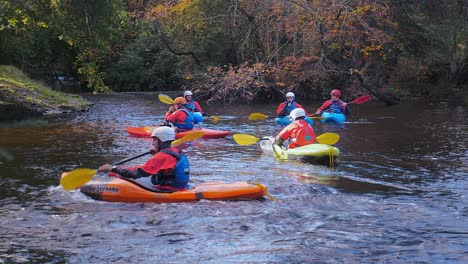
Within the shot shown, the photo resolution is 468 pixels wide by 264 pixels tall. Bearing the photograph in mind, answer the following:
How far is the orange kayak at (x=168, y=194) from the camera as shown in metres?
7.38

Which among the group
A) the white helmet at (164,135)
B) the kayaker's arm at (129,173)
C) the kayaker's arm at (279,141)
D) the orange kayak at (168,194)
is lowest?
the orange kayak at (168,194)

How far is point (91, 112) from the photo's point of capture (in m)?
21.0

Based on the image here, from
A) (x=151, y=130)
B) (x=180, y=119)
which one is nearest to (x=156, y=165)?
(x=180, y=119)

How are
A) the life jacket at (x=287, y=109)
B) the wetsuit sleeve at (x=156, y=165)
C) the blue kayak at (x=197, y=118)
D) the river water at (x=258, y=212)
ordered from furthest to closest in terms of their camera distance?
the life jacket at (x=287, y=109) → the blue kayak at (x=197, y=118) → the wetsuit sleeve at (x=156, y=165) → the river water at (x=258, y=212)

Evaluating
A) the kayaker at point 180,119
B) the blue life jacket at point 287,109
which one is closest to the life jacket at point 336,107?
the blue life jacket at point 287,109

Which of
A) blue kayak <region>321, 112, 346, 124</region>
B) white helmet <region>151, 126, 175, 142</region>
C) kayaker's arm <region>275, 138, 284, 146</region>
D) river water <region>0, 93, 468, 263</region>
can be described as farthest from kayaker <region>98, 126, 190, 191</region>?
blue kayak <region>321, 112, 346, 124</region>

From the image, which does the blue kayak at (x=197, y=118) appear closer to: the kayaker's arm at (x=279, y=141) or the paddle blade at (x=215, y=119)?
the paddle blade at (x=215, y=119)

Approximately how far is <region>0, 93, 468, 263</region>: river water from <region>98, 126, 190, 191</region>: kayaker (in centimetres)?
38

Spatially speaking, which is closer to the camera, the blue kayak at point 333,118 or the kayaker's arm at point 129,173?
the kayaker's arm at point 129,173

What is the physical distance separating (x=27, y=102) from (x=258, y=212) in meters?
13.5

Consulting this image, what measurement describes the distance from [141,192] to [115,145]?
5.71 meters

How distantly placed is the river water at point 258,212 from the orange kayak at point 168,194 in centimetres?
11

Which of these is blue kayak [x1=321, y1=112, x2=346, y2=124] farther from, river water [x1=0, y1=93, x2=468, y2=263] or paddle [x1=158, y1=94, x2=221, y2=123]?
river water [x1=0, y1=93, x2=468, y2=263]

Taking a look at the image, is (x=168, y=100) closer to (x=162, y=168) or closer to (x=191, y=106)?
(x=191, y=106)
